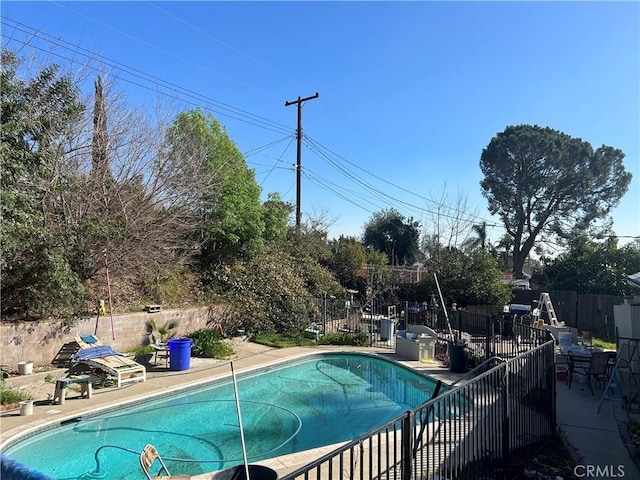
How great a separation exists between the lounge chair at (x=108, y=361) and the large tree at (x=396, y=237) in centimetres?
2274

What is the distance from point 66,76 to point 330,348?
961 centimetres

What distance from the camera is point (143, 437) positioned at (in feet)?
21.7

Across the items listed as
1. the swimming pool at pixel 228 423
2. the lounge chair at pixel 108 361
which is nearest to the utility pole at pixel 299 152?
the swimming pool at pixel 228 423

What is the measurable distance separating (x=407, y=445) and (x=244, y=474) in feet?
4.68

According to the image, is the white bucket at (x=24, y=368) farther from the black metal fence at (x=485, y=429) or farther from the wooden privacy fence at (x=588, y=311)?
the wooden privacy fence at (x=588, y=311)

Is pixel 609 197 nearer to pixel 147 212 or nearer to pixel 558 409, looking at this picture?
pixel 558 409

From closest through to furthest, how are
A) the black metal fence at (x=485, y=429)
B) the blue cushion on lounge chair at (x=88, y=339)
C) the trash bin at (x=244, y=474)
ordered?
the trash bin at (x=244, y=474)
the black metal fence at (x=485, y=429)
the blue cushion on lounge chair at (x=88, y=339)

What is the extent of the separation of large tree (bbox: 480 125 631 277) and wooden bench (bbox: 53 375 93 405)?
2891cm

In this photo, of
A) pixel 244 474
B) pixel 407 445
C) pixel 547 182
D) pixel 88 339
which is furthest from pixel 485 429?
pixel 547 182

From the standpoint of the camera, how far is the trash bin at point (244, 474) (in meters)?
3.37

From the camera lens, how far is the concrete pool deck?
5141 mm

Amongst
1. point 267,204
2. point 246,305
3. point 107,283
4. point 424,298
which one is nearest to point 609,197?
point 424,298

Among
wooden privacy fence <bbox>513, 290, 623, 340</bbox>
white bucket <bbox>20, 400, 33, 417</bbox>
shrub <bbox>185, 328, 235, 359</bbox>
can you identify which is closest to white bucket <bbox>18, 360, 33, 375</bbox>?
white bucket <bbox>20, 400, 33, 417</bbox>

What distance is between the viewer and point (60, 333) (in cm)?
940
